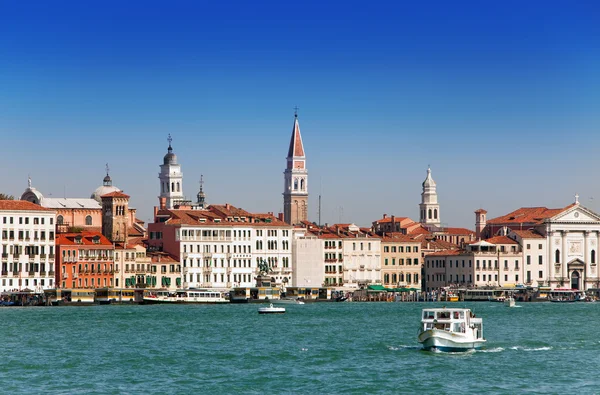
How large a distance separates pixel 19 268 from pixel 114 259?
7634 mm

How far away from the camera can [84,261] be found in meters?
105

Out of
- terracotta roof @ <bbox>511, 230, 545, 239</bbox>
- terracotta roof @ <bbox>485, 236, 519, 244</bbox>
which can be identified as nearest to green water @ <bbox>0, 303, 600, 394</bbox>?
terracotta roof @ <bbox>485, 236, 519, 244</bbox>

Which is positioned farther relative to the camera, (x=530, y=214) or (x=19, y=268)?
(x=530, y=214)

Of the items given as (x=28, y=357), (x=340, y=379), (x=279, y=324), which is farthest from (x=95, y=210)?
(x=340, y=379)

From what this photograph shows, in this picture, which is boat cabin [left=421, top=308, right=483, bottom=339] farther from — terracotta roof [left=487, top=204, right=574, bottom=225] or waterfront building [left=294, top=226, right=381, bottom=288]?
terracotta roof [left=487, top=204, right=574, bottom=225]

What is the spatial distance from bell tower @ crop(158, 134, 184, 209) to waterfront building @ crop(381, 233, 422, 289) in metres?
40.3

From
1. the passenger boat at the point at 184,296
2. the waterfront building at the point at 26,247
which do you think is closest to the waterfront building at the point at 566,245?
the passenger boat at the point at 184,296

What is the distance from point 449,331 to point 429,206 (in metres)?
117

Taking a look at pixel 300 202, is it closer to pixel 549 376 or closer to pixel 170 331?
pixel 170 331

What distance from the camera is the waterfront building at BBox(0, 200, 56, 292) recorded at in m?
102

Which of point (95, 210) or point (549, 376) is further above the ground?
point (95, 210)

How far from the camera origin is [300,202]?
159750mm

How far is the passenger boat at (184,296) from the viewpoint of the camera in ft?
330

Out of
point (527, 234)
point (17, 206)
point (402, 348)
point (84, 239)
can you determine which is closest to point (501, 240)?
point (527, 234)
